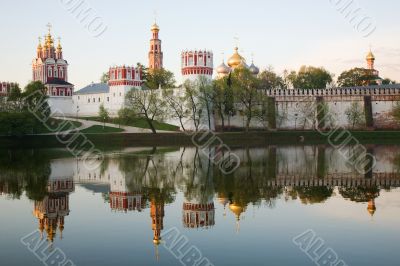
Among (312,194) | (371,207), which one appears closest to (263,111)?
(312,194)

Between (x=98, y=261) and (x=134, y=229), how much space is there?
2.57 metres

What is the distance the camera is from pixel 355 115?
5556 cm

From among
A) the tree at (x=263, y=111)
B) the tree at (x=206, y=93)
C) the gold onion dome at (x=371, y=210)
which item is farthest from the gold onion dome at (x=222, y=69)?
the gold onion dome at (x=371, y=210)

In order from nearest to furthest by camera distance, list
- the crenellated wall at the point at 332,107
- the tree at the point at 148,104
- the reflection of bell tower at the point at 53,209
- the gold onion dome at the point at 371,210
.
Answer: the reflection of bell tower at the point at 53,209
the gold onion dome at the point at 371,210
the tree at the point at 148,104
the crenellated wall at the point at 332,107

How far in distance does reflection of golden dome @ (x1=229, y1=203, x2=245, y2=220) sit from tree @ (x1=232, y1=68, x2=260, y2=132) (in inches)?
1437

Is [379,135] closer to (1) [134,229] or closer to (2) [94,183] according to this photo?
(2) [94,183]

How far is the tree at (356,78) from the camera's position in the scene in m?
76.1

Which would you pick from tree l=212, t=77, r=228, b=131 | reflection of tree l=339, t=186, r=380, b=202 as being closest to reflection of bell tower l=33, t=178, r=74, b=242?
reflection of tree l=339, t=186, r=380, b=202

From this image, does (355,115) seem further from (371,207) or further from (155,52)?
(371,207)

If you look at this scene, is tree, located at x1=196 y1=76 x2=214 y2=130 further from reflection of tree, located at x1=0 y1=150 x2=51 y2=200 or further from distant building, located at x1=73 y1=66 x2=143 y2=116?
reflection of tree, located at x1=0 y1=150 x2=51 y2=200

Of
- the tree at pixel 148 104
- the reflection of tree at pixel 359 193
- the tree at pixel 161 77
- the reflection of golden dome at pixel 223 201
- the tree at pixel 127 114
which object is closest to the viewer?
the reflection of golden dome at pixel 223 201

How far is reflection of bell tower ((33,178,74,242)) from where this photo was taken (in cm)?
1246

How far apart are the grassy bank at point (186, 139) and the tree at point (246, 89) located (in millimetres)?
4028

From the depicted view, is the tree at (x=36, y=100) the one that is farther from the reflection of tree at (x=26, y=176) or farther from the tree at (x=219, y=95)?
the reflection of tree at (x=26, y=176)
